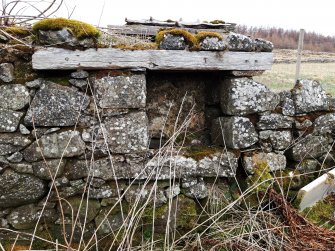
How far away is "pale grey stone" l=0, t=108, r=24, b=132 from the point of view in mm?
2822

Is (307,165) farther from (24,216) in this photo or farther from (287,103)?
(24,216)

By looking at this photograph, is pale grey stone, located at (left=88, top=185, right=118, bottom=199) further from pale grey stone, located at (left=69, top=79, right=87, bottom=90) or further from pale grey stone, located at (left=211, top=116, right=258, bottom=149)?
pale grey stone, located at (left=211, top=116, right=258, bottom=149)

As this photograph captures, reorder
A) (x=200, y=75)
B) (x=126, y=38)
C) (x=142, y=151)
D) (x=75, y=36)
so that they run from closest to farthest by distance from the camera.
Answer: (x=75, y=36) → (x=142, y=151) → (x=126, y=38) → (x=200, y=75)

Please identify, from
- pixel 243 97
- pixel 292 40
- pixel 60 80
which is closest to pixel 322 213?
pixel 243 97

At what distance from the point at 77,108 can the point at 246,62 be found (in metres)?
1.53

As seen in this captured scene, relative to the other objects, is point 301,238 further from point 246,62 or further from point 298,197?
point 246,62

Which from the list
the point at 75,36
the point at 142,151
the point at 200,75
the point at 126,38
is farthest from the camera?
the point at 200,75

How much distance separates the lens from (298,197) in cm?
347

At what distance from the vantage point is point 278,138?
3.60 meters

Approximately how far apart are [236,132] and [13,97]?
1.88 m

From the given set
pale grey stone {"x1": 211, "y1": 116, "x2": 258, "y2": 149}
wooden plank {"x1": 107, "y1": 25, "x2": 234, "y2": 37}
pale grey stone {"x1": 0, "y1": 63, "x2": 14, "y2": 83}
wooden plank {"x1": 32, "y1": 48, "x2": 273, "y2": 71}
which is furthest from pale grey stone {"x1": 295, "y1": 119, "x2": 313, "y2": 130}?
pale grey stone {"x1": 0, "y1": 63, "x2": 14, "y2": 83}

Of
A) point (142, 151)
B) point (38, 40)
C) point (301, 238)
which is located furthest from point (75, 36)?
point (301, 238)

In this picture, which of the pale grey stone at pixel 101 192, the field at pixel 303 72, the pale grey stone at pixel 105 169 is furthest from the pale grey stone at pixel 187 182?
the field at pixel 303 72

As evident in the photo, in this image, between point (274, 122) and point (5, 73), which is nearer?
point (5, 73)
